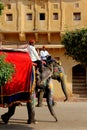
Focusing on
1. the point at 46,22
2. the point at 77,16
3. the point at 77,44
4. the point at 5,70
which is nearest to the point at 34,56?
the point at 5,70

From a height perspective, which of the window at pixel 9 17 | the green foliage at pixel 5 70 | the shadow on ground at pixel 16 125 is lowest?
the shadow on ground at pixel 16 125

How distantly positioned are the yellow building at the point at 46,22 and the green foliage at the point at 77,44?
3.65 metres

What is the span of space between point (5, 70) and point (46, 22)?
90.7 feet

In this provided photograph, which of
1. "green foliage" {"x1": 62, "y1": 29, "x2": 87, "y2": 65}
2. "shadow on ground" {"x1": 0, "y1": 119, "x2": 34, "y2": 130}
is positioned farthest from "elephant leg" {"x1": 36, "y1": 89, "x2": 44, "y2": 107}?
"green foliage" {"x1": 62, "y1": 29, "x2": 87, "y2": 65}

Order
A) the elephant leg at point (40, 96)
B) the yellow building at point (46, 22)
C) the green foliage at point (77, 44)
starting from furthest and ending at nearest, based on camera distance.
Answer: the yellow building at point (46, 22)
the green foliage at point (77, 44)
the elephant leg at point (40, 96)

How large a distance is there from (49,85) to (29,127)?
1258mm

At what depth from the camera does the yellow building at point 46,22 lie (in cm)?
3741

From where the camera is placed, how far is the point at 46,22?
37.7 meters

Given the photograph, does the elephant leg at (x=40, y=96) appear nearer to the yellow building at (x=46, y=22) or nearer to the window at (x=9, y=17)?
the yellow building at (x=46, y=22)

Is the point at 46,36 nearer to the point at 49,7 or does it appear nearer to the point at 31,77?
the point at 49,7

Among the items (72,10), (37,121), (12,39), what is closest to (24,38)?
(12,39)

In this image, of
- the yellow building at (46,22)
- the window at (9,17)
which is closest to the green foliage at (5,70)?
the yellow building at (46,22)

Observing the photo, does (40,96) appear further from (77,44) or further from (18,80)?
(77,44)

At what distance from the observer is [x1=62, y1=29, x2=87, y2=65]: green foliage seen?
108 ft
